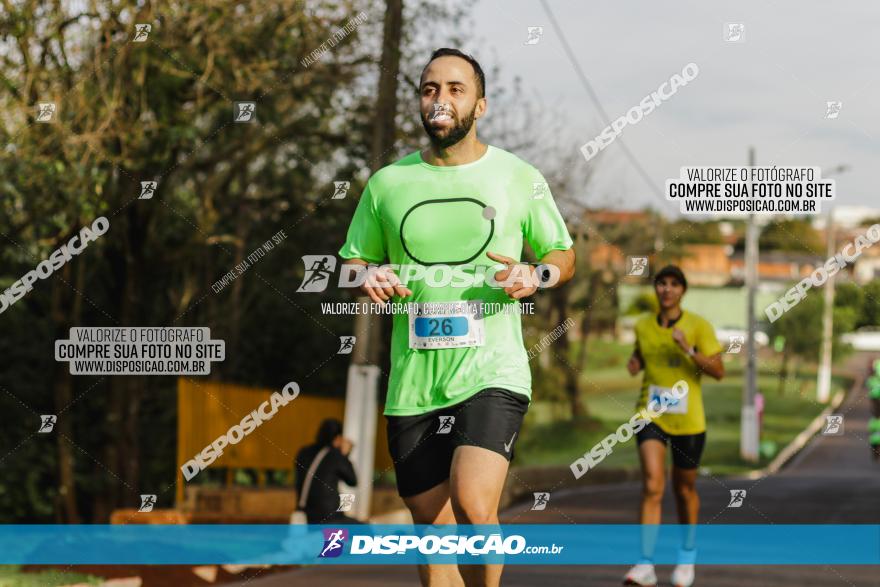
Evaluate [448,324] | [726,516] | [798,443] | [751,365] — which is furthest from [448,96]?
[798,443]

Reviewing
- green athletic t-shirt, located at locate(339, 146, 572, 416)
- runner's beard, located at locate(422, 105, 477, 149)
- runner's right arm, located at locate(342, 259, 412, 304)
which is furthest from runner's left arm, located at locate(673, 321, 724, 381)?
runner's right arm, located at locate(342, 259, 412, 304)

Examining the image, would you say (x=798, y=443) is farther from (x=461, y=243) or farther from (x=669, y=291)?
(x=461, y=243)

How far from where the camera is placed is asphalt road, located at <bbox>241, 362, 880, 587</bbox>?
33.5 ft

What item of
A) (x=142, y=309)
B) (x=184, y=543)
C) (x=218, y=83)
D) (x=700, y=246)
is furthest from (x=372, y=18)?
(x=700, y=246)

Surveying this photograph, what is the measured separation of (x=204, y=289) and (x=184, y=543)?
9461 mm

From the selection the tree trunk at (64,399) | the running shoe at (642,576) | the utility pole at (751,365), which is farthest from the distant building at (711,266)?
the running shoe at (642,576)

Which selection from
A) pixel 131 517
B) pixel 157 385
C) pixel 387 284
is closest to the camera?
pixel 387 284

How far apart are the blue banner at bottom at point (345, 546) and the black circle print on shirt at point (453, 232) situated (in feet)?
10.1

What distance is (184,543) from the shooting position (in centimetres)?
1145

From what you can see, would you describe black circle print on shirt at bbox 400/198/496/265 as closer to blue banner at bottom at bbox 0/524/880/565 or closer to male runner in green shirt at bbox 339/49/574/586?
male runner in green shirt at bbox 339/49/574/586

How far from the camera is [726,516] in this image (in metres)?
18.0

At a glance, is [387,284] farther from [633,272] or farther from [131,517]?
[131,517]

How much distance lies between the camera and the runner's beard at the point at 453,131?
5.27 metres

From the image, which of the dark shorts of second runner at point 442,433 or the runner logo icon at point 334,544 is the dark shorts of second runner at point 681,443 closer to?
the runner logo icon at point 334,544
